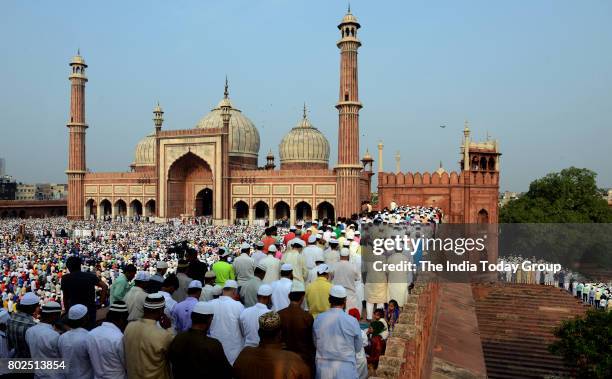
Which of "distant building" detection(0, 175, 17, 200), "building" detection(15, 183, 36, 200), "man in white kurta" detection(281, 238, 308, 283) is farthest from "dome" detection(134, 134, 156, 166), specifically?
"building" detection(15, 183, 36, 200)

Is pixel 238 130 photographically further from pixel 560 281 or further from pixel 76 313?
pixel 76 313

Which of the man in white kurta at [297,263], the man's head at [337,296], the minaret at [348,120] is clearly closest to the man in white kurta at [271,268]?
the man in white kurta at [297,263]

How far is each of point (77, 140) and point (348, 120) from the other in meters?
22.2

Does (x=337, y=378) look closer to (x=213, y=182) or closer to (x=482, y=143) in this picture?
(x=482, y=143)

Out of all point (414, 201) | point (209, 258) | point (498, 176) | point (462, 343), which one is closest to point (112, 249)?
point (209, 258)

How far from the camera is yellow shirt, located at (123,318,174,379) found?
284cm

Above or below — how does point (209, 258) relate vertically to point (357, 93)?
below

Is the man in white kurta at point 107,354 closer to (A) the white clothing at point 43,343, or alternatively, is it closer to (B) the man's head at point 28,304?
(A) the white clothing at point 43,343

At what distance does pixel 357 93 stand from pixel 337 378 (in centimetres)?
2629

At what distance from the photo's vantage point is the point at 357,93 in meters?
28.2

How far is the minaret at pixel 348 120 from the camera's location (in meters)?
28.0

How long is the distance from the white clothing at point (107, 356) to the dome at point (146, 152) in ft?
134

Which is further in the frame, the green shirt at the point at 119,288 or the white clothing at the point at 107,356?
the green shirt at the point at 119,288

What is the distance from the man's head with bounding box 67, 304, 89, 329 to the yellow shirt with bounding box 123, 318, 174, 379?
1.23 feet
